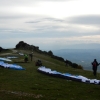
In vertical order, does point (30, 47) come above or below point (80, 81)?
above

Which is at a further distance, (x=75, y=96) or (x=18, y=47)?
(x=18, y=47)

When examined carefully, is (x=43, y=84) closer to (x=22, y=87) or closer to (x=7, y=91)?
(x=22, y=87)

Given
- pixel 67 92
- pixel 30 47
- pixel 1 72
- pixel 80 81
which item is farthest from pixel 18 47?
pixel 67 92

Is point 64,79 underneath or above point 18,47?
underneath

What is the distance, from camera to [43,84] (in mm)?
36969

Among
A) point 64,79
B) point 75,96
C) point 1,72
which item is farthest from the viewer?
point 1,72

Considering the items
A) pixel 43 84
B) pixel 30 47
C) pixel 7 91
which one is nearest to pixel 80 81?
pixel 43 84

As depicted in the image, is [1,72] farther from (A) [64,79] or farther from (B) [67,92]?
(B) [67,92]

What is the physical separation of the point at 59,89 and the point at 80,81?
7.80 metres

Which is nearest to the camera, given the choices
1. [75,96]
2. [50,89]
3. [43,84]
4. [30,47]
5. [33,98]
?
[33,98]

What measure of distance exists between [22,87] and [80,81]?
1080 centimetres

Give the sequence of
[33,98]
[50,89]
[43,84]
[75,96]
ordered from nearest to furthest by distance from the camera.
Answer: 1. [33,98]
2. [75,96]
3. [50,89]
4. [43,84]

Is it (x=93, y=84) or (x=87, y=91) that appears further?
(x=93, y=84)

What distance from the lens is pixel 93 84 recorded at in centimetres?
3941
